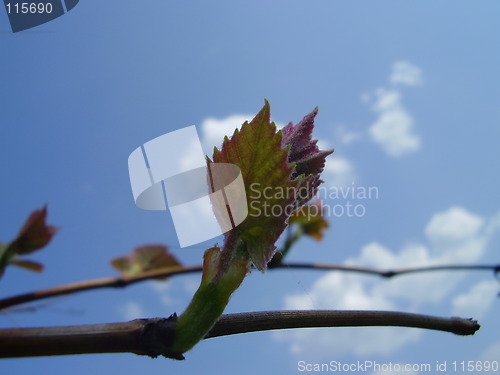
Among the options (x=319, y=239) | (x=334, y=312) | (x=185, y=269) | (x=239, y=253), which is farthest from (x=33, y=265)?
(x=319, y=239)

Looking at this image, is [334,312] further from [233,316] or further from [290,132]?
[290,132]

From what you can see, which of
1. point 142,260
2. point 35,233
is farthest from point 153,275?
point 142,260

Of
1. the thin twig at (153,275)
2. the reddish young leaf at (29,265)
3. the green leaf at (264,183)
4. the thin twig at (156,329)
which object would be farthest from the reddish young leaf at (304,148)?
the reddish young leaf at (29,265)

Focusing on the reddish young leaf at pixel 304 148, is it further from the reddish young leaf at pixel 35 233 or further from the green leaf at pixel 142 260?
the green leaf at pixel 142 260

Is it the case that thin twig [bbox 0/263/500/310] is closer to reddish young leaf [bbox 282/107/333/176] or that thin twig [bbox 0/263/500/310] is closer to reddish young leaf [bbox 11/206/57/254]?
reddish young leaf [bbox 11/206/57/254]

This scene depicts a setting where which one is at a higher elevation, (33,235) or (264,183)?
(33,235)

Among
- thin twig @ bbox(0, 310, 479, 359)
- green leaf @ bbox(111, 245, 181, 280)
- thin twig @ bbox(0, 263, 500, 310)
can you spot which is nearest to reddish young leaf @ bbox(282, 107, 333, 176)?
thin twig @ bbox(0, 310, 479, 359)

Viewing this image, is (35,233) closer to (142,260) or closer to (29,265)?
(29,265)
